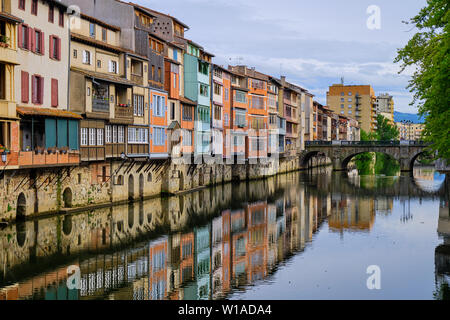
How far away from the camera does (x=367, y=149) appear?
124688mm

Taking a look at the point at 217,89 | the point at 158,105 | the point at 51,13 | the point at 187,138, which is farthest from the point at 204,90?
the point at 51,13

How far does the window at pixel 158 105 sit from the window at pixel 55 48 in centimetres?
1419

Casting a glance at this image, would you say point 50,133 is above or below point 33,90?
below

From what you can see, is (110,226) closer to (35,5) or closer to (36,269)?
(36,269)

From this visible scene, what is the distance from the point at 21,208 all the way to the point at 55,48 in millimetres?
12856

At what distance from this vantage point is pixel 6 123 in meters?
37.3

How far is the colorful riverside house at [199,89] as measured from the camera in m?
71.1

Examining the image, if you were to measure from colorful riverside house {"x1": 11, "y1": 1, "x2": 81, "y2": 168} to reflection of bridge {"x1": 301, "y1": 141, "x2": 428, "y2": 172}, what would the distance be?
88.0 meters

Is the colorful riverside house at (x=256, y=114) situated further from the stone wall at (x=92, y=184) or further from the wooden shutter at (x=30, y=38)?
the wooden shutter at (x=30, y=38)

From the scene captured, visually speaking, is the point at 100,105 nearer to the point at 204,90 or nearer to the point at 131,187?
the point at 131,187

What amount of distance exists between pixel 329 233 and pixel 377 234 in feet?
11.3

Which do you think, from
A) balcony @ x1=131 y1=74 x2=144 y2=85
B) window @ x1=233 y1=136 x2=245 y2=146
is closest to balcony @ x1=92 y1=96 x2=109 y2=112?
balcony @ x1=131 y1=74 x2=144 y2=85

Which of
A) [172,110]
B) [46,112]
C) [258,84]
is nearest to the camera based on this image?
[46,112]

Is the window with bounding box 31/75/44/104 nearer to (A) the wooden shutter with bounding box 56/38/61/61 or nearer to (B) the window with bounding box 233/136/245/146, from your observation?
(A) the wooden shutter with bounding box 56/38/61/61
